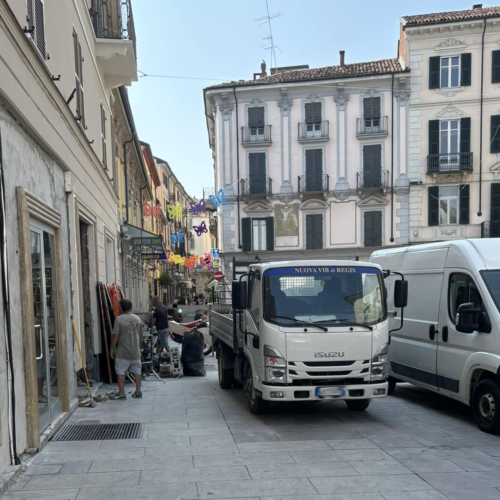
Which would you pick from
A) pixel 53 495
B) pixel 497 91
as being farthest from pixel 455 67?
pixel 53 495

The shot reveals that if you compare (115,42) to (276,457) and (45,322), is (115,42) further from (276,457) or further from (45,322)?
(276,457)

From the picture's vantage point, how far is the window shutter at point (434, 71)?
88.2 ft

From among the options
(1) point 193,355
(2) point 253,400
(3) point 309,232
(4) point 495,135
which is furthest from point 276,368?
(4) point 495,135

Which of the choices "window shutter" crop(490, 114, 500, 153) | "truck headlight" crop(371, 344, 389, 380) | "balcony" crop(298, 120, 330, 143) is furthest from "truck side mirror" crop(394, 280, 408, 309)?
"window shutter" crop(490, 114, 500, 153)

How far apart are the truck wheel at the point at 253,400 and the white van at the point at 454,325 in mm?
2642

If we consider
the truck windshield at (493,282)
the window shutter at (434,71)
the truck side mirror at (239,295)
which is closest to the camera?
the truck windshield at (493,282)

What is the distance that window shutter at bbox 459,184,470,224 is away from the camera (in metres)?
26.8

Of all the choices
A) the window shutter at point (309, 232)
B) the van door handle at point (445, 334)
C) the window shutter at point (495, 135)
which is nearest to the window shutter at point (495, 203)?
the window shutter at point (495, 135)

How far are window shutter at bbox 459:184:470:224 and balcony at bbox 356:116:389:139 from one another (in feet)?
16.9

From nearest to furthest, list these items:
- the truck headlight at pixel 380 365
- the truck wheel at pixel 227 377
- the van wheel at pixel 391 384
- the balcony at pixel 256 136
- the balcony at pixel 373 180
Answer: the truck headlight at pixel 380 365 → the van wheel at pixel 391 384 → the truck wheel at pixel 227 377 → the balcony at pixel 373 180 → the balcony at pixel 256 136

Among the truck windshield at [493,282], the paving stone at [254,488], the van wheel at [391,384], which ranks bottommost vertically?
the van wheel at [391,384]

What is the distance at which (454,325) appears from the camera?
7.15 meters

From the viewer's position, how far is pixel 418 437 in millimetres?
6297

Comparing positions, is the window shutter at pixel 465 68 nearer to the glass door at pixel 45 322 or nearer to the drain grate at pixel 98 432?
the glass door at pixel 45 322
